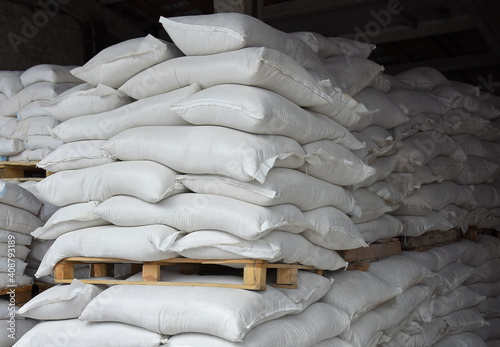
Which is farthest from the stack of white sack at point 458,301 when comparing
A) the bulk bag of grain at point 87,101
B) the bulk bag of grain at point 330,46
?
the bulk bag of grain at point 87,101

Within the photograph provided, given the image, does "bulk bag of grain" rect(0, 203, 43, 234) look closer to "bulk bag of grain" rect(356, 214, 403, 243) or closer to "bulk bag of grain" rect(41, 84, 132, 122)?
"bulk bag of grain" rect(41, 84, 132, 122)

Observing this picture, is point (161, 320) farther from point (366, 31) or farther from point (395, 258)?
point (366, 31)

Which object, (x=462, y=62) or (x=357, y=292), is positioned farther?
(x=462, y=62)

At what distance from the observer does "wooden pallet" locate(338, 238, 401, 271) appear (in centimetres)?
403

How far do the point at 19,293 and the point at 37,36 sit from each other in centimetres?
551

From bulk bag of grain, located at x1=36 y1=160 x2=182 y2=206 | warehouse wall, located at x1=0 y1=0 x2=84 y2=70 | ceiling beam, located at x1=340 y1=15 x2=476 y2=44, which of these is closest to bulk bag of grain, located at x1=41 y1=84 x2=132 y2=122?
bulk bag of grain, located at x1=36 y1=160 x2=182 y2=206

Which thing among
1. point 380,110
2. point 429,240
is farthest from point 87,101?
point 429,240

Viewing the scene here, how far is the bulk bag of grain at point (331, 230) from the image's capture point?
3.44 meters

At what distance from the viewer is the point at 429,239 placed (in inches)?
207

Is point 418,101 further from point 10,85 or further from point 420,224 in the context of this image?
point 10,85

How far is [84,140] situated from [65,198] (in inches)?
14.2

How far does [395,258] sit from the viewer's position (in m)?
4.61

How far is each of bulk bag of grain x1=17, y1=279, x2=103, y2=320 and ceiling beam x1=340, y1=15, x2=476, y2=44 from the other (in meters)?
6.43

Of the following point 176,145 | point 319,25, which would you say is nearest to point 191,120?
point 176,145
